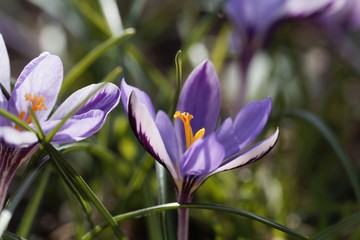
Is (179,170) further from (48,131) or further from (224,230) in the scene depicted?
(224,230)

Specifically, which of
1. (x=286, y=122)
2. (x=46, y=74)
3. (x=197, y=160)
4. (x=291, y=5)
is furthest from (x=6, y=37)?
(x=197, y=160)

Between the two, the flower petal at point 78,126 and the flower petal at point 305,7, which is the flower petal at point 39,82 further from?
the flower petal at point 305,7

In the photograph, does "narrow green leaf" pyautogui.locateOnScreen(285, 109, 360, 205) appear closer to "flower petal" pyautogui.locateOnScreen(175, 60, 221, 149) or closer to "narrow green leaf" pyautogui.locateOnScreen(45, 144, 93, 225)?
"flower petal" pyautogui.locateOnScreen(175, 60, 221, 149)

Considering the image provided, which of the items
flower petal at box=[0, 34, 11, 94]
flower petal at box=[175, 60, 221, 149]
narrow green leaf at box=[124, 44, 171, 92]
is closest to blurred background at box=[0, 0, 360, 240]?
narrow green leaf at box=[124, 44, 171, 92]

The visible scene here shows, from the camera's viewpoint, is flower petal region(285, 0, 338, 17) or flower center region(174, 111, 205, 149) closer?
flower center region(174, 111, 205, 149)

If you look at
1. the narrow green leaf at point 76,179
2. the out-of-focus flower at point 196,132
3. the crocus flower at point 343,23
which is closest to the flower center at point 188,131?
the out-of-focus flower at point 196,132

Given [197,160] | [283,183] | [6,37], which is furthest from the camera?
[6,37]
